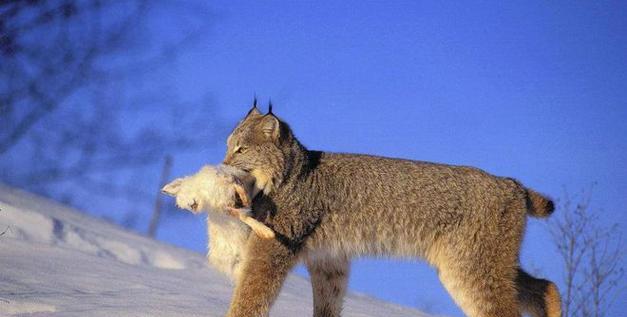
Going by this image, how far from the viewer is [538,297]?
6379 mm

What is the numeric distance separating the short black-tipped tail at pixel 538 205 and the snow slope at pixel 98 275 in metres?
2.29

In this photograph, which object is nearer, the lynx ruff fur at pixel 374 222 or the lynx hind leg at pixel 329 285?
the lynx ruff fur at pixel 374 222

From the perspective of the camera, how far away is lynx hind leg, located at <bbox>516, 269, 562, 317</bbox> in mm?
6340

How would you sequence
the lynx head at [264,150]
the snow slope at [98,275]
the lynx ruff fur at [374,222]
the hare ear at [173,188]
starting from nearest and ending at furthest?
1. the hare ear at [173,188]
2. the lynx ruff fur at [374,222]
3. the lynx head at [264,150]
4. the snow slope at [98,275]

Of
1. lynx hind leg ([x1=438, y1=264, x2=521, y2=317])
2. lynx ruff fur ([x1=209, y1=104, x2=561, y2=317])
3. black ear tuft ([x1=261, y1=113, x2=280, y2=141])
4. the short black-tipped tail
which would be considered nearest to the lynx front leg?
lynx ruff fur ([x1=209, y1=104, x2=561, y2=317])

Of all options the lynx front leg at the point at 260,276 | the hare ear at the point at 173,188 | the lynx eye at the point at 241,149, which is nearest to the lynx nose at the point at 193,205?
the hare ear at the point at 173,188

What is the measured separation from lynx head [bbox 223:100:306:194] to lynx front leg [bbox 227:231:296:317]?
484mm

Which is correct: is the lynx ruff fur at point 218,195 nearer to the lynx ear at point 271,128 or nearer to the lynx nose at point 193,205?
the lynx nose at point 193,205

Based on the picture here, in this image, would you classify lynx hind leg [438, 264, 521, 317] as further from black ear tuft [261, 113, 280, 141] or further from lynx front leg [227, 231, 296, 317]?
black ear tuft [261, 113, 280, 141]

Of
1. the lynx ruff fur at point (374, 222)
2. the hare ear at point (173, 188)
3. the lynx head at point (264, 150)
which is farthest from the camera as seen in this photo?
the lynx head at point (264, 150)

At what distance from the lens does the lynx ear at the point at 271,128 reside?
6121 millimetres

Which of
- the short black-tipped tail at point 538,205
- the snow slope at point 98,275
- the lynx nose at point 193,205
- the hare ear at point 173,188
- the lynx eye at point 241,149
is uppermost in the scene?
the lynx eye at point 241,149

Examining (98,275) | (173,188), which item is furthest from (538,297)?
(98,275)

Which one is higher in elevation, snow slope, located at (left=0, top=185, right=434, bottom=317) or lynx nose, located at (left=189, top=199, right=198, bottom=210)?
lynx nose, located at (left=189, top=199, right=198, bottom=210)
